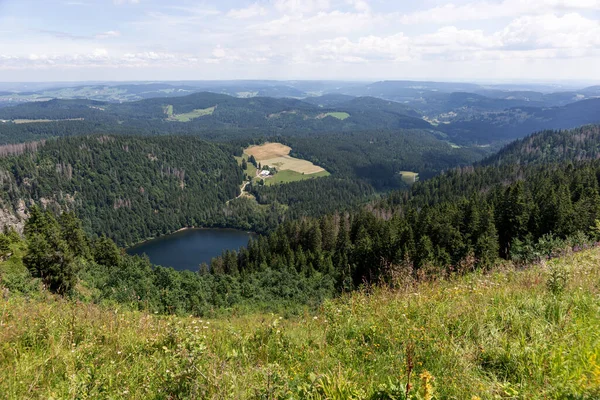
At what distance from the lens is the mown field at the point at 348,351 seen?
185 inches

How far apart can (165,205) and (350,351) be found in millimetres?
207964

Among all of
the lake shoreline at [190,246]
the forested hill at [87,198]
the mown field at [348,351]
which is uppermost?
the mown field at [348,351]

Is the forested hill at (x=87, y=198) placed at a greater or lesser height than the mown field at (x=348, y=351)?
lesser

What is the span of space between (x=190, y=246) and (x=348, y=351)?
500 ft

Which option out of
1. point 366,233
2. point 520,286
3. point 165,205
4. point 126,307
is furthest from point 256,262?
point 165,205

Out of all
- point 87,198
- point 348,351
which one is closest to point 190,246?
point 87,198

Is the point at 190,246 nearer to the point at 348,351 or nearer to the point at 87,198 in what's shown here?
the point at 87,198

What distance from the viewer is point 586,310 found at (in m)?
6.69

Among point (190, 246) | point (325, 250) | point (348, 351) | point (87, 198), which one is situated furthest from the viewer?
point (87, 198)

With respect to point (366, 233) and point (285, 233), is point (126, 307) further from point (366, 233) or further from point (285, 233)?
point (285, 233)

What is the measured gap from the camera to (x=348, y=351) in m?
6.54

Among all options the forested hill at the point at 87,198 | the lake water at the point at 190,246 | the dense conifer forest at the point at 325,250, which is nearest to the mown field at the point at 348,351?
the dense conifer forest at the point at 325,250

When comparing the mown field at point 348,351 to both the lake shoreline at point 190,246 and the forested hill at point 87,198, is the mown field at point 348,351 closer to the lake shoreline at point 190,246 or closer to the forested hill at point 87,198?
the lake shoreline at point 190,246

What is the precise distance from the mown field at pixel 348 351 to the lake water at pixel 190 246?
395 ft
